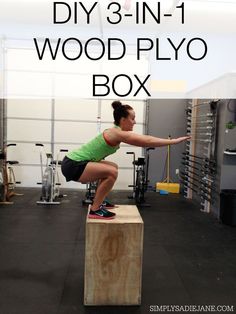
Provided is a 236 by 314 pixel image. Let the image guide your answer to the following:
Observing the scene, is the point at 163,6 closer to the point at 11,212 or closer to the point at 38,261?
the point at 11,212

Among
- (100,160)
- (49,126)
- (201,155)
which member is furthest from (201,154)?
(100,160)

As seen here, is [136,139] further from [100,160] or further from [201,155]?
[201,155]

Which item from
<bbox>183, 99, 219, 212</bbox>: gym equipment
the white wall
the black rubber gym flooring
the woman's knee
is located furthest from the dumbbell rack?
the woman's knee

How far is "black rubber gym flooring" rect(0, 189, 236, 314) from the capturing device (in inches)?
104

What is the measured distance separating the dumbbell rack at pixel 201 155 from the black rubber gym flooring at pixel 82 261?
56cm

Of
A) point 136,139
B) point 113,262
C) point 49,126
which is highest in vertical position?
point 49,126

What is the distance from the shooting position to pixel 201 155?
6344 mm

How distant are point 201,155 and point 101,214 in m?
4.09

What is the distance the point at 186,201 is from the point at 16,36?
5.22 meters

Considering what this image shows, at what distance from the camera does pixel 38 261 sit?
11.1 feet

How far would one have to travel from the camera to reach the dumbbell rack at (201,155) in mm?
5516

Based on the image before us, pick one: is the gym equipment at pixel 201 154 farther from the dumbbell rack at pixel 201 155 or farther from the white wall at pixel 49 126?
the white wall at pixel 49 126

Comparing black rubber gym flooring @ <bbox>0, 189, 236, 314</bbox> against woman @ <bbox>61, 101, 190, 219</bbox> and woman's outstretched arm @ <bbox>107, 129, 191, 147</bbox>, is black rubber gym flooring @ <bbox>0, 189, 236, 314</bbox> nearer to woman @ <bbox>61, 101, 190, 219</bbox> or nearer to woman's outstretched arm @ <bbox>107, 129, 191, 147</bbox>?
woman @ <bbox>61, 101, 190, 219</bbox>

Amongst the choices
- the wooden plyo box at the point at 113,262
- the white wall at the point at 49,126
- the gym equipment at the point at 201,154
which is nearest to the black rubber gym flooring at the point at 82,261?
the wooden plyo box at the point at 113,262
